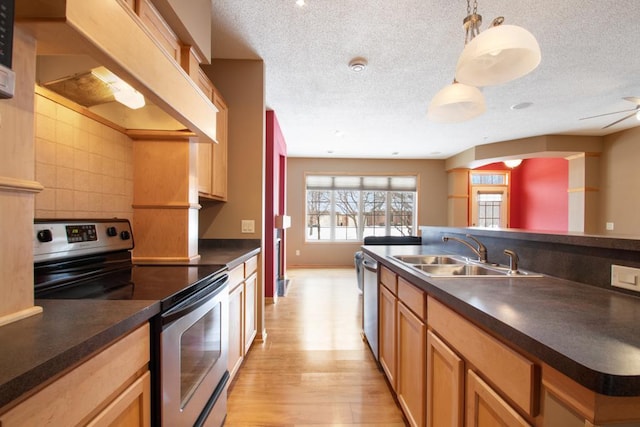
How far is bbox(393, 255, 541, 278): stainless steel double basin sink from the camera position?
1.38 metres

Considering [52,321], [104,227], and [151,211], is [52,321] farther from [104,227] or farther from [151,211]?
[151,211]

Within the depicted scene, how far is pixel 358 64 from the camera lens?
252cm

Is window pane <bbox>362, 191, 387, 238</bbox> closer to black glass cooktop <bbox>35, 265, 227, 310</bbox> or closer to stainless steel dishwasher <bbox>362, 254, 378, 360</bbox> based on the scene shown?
stainless steel dishwasher <bbox>362, 254, 378, 360</bbox>

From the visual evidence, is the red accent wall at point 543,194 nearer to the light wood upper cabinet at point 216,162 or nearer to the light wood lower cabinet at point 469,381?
the light wood lower cabinet at point 469,381

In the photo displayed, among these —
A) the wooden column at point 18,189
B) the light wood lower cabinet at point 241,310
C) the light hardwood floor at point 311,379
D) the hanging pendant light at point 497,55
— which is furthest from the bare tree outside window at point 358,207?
the wooden column at point 18,189

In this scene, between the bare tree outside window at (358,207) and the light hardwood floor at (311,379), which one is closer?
the light hardwood floor at (311,379)

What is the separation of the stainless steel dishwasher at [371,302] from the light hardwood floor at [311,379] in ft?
0.59

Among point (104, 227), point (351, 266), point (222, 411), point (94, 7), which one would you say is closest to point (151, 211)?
point (104, 227)

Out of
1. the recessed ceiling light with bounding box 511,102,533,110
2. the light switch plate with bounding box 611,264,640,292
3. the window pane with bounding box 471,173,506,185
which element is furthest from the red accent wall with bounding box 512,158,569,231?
the light switch plate with bounding box 611,264,640,292

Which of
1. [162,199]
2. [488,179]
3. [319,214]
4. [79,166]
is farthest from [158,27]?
[488,179]

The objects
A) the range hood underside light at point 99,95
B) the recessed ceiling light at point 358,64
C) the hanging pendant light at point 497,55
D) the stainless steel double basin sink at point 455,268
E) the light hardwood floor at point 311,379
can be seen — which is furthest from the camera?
the recessed ceiling light at point 358,64

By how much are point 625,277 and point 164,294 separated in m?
1.68

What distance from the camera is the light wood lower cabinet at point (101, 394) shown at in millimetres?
518

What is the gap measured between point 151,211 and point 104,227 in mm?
299
